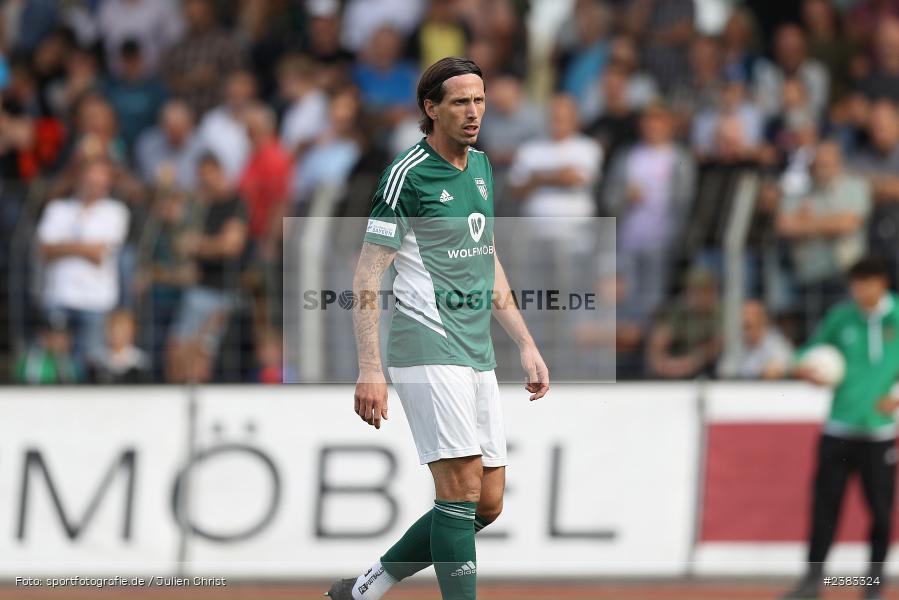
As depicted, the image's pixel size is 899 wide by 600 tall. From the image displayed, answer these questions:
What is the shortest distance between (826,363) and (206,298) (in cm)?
502

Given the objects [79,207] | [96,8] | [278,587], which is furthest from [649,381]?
[96,8]

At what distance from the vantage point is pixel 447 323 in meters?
7.44

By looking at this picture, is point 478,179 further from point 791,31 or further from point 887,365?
point 791,31

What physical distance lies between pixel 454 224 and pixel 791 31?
26.9 feet

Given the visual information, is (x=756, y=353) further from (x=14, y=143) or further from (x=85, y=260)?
(x=14, y=143)

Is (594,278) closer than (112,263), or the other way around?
(594,278)

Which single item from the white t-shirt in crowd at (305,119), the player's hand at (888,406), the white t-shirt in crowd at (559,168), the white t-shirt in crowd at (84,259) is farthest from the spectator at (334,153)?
the player's hand at (888,406)

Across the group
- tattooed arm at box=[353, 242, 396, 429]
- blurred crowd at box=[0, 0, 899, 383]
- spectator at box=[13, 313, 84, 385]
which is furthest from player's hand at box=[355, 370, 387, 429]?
spectator at box=[13, 313, 84, 385]

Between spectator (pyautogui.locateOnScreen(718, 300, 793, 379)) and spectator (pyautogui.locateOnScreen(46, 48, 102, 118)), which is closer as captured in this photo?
spectator (pyautogui.locateOnScreen(718, 300, 793, 379))

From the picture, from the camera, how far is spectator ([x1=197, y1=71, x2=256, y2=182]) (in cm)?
1476

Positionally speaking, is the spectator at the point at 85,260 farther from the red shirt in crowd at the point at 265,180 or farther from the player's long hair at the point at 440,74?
the player's long hair at the point at 440,74

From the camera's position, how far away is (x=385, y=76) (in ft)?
49.7

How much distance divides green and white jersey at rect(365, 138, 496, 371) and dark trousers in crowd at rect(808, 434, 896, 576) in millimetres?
4184

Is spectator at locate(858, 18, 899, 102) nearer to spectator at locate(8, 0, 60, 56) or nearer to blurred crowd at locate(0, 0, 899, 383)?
blurred crowd at locate(0, 0, 899, 383)
